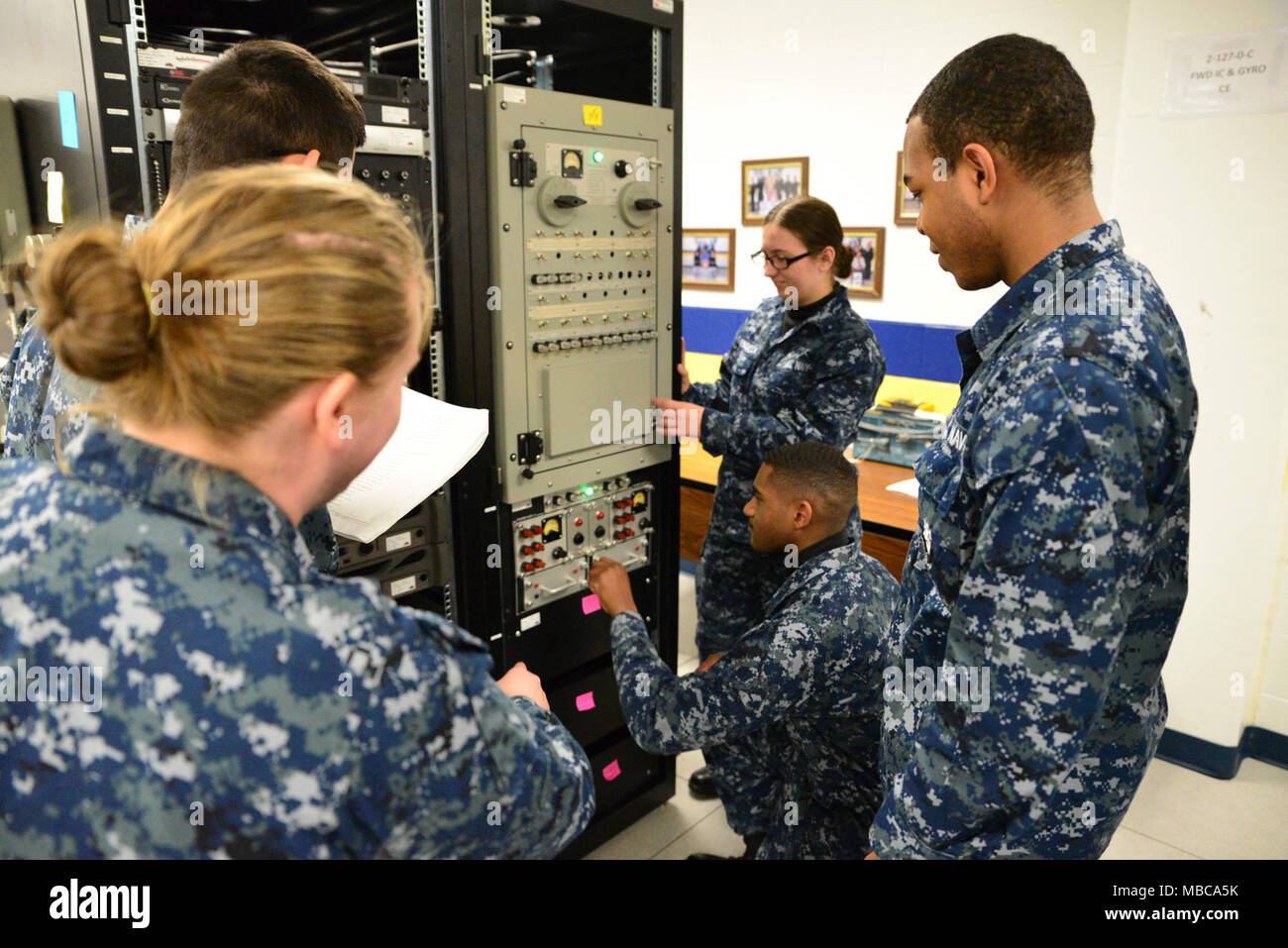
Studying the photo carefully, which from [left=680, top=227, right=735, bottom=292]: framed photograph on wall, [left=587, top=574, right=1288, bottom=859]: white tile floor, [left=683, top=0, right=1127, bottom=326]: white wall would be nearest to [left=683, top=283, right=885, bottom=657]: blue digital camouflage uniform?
[left=587, top=574, right=1288, bottom=859]: white tile floor

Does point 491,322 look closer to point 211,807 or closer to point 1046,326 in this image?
point 1046,326

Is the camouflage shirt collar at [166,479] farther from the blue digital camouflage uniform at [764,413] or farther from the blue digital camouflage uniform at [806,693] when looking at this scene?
the blue digital camouflage uniform at [764,413]

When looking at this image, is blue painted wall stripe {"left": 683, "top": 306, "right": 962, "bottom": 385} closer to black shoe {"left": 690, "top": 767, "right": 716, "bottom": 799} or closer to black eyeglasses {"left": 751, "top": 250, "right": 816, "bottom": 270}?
black eyeglasses {"left": 751, "top": 250, "right": 816, "bottom": 270}

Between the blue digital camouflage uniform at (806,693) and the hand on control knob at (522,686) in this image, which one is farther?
the blue digital camouflage uniform at (806,693)

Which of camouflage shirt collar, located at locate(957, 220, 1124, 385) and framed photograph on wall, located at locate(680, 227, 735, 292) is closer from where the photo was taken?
camouflage shirt collar, located at locate(957, 220, 1124, 385)

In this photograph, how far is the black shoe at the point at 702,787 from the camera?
2.70 metres

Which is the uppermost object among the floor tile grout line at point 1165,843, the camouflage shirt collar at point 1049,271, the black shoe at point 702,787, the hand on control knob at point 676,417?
the camouflage shirt collar at point 1049,271

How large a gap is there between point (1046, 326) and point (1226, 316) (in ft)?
6.69

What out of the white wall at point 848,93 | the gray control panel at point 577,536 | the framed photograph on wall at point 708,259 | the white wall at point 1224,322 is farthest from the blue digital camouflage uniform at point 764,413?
the framed photograph on wall at point 708,259

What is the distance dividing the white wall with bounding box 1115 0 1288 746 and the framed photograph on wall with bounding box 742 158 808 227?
190cm

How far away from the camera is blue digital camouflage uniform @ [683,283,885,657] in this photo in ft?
7.98

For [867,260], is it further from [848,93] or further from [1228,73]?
[1228,73]

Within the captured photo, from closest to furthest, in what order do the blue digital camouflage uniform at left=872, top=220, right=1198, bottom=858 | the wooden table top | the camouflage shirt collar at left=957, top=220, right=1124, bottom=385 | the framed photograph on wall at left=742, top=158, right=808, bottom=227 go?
the blue digital camouflage uniform at left=872, top=220, right=1198, bottom=858
the camouflage shirt collar at left=957, top=220, right=1124, bottom=385
the wooden table top
the framed photograph on wall at left=742, top=158, right=808, bottom=227

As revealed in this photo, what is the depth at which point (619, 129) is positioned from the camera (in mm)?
2051
